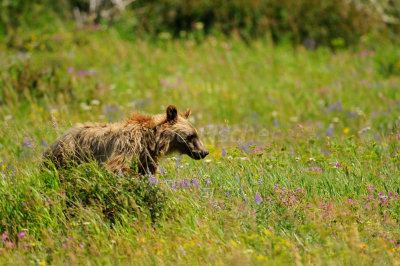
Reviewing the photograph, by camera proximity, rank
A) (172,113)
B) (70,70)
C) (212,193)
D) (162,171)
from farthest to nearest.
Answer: (70,70), (172,113), (162,171), (212,193)

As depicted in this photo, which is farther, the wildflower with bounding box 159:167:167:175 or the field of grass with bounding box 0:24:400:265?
the wildflower with bounding box 159:167:167:175

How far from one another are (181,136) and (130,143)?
0.62 meters

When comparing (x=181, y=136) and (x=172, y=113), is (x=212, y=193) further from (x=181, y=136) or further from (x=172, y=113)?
(x=172, y=113)

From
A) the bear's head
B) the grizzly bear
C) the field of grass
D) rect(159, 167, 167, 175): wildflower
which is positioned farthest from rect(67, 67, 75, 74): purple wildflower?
rect(159, 167, 167, 175): wildflower

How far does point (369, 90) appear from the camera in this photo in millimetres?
12141

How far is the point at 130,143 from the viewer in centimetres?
611

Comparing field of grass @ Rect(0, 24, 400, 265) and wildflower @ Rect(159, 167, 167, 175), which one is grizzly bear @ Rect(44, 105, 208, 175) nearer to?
wildflower @ Rect(159, 167, 167, 175)

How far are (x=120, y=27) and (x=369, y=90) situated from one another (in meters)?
7.66

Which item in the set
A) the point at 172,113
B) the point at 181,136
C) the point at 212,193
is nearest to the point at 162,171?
the point at 181,136

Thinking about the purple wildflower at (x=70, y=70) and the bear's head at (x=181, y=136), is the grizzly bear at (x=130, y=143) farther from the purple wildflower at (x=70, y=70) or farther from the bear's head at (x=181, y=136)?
the purple wildflower at (x=70, y=70)

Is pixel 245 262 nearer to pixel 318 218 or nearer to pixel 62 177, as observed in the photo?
pixel 318 218

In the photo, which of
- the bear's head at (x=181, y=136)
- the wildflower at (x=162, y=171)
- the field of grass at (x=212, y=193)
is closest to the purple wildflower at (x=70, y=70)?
the field of grass at (x=212, y=193)

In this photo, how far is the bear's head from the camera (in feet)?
21.1

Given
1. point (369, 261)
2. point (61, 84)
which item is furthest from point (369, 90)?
point (369, 261)
